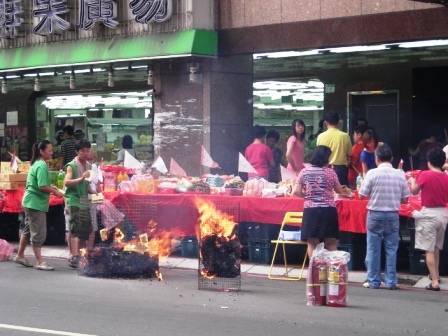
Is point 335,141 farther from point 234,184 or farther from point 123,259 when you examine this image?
point 123,259

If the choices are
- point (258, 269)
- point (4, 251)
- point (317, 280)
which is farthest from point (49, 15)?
point (317, 280)

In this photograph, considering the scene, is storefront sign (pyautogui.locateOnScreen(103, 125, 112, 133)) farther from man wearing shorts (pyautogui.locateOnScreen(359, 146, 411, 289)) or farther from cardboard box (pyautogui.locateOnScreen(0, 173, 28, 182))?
man wearing shorts (pyautogui.locateOnScreen(359, 146, 411, 289))

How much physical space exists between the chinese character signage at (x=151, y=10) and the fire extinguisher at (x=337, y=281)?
333 inches

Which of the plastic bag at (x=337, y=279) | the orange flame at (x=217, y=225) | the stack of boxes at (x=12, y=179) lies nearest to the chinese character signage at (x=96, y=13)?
the stack of boxes at (x=12, y=179)

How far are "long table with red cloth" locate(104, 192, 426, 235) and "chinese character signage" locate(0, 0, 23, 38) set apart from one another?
6.76 metres

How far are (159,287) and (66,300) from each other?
1.60m

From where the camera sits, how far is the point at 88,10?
19.8 meters

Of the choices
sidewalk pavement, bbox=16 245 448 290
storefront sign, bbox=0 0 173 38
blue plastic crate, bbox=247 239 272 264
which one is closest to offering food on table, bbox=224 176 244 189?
blue plastic crate, bbox=247 239 272 264

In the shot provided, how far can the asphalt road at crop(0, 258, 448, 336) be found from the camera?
387 inches

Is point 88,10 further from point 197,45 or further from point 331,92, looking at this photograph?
point 331,92

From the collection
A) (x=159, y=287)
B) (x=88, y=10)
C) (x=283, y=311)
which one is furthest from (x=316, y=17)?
(x=283, y=311)

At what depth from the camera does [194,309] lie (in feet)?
36.4

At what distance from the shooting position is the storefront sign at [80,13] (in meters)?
18.7

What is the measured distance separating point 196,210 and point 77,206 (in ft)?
5.76
